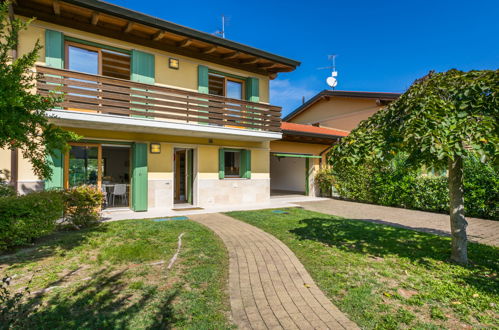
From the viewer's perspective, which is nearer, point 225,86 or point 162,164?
point 162,164

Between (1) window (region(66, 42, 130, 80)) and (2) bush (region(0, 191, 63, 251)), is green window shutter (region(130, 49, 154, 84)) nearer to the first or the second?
(1) window (region(66, 42, 130, 80))

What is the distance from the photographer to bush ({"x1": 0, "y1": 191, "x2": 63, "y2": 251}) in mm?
4832

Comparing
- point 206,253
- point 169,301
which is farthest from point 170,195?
point 169,301

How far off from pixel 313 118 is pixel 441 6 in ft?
33.8

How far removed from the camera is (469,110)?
4.01 meters

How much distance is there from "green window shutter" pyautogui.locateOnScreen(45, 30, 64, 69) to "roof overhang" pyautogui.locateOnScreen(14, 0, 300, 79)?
428mm

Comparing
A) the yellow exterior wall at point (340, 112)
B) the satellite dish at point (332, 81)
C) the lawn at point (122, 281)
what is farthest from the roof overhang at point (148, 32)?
the satellite dish at point (332, 81)

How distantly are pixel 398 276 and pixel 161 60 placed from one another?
32.6 feet

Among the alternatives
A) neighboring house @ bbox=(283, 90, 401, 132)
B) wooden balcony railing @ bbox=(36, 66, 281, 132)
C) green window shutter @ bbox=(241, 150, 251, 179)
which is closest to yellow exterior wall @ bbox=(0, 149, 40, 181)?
wooden balcony railing @ bbox=(36, 66, 281, 132)

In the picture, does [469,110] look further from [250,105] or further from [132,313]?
[250,105]

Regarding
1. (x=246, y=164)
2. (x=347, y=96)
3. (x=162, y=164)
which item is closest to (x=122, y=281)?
(x=162, y=164)

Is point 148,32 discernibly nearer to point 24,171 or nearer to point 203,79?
point 203,79

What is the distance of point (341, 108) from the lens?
19.9 m

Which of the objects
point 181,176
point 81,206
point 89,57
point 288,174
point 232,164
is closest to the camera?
point 81,206
